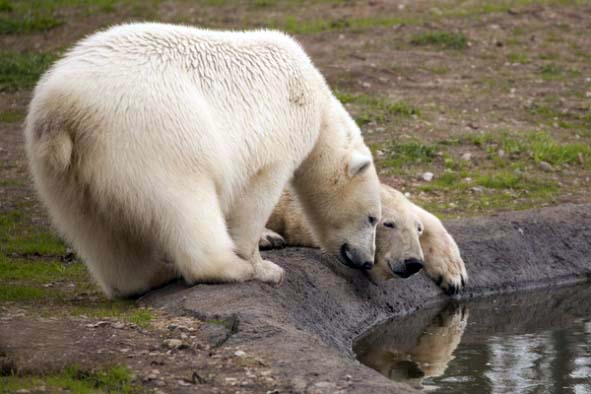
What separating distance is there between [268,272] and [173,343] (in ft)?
4.14

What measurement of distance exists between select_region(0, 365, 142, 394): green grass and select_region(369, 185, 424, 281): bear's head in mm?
2681

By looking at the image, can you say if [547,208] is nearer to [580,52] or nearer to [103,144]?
[103,144]

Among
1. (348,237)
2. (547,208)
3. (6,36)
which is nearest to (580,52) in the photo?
(547,208)

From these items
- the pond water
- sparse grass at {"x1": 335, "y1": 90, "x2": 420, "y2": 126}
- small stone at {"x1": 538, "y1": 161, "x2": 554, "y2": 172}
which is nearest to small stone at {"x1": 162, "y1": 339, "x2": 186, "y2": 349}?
the pond water

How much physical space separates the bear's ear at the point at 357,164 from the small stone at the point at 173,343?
73.6 inches

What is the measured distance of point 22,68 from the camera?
13.8 m

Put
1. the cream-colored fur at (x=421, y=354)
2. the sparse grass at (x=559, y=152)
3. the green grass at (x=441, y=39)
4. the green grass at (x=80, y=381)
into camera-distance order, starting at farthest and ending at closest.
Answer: the green grass at (x=441, y=39)
the sparse grass at (x=559, y=152)
the cream-colored fur at (x=421, y=354)
the green grass at (x=80, y=381)

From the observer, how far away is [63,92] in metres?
6.10

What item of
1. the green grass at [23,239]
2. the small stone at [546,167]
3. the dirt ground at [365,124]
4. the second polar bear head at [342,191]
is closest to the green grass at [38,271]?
the dirt ground at [365,124]

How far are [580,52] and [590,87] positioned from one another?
56.5 inches

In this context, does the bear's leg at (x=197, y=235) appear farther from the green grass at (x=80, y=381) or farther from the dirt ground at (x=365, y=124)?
the green grass at (x=80, y=381)

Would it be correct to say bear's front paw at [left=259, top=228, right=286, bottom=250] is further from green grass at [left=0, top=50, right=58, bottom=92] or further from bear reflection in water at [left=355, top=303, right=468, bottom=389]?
green grass at [left=0, top=50, right=58, bottom=92]

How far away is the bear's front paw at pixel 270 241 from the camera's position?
25.9 ft

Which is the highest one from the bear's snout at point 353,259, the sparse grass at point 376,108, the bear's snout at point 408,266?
the bear's snout at point 353,259
